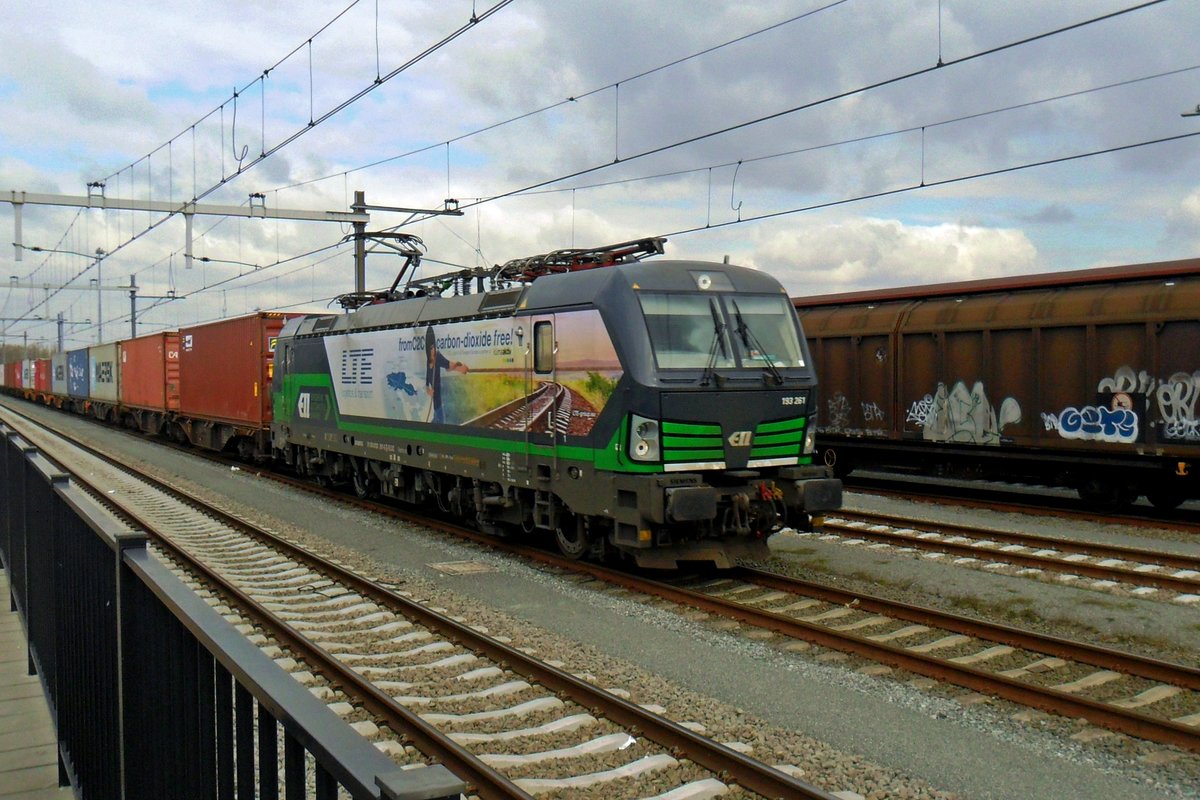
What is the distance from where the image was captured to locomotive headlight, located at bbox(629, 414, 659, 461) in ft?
30.8

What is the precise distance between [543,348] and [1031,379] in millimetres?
7950

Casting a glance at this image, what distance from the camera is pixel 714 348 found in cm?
1002

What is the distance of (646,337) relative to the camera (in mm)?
9570

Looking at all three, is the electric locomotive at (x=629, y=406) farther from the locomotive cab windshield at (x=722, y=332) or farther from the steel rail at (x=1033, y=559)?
the steel rail at (x=1033, y=559)

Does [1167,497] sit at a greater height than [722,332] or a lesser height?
lesser

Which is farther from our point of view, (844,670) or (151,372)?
(151,372)

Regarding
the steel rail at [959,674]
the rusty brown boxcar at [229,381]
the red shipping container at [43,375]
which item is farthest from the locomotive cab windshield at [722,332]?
the red shipping container at [43,375]

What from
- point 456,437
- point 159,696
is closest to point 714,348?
point 456,437

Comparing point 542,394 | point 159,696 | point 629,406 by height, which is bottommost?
point 159,696

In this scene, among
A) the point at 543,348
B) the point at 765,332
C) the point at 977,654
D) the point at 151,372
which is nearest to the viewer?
the point at 977,654

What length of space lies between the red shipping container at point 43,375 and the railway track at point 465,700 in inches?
2090

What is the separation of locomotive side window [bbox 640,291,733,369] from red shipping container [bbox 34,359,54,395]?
54692 mm

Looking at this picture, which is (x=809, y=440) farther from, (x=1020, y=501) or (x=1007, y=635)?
(x=1020, y=501)

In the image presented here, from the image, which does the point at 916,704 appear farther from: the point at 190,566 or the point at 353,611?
the point at 190,566
